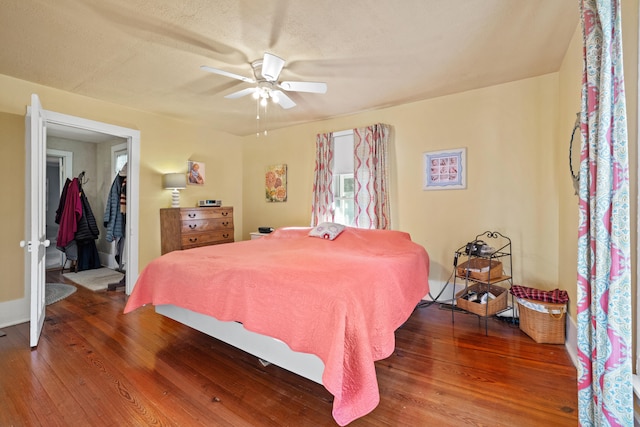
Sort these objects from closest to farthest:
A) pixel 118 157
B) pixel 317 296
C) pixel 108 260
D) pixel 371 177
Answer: pixel 317 296 → pixel 371 177 → pixel 118 157 → pixel 108 260

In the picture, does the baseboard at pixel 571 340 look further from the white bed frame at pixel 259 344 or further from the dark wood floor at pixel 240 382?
the white bed frame at pixel 259 344

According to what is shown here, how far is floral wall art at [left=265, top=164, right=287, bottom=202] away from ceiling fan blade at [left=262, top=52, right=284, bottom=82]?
2338 mm

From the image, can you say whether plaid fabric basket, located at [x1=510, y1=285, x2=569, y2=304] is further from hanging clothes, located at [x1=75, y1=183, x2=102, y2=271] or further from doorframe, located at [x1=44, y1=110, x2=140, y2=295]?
hanging clothes, located at [x1=75, y1=183, x2=102, y2=271]

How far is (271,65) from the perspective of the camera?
7.42 feet

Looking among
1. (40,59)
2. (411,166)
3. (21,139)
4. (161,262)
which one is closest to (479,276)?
(411,166)

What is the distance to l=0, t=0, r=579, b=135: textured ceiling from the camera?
6.09 feet

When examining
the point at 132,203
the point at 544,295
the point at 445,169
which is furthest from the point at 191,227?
the point at 544,295

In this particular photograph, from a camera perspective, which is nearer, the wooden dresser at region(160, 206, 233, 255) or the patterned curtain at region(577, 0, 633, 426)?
the patterned curtain at region(577, 0, 633, 426)

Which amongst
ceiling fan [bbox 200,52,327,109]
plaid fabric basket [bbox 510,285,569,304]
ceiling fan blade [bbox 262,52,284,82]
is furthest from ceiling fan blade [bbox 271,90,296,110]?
plaid fabric basket [bbox 510,285,569,304]

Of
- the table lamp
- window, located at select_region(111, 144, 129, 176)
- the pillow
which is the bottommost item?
the pillow

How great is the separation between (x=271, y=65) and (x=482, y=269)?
8.68ft

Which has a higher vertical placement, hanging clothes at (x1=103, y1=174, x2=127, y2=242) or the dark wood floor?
hanging clothes at (x1=103, y1=174, x2=127, y2=242)

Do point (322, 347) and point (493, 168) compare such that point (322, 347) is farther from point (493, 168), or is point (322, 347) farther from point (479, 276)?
point (493, 168)

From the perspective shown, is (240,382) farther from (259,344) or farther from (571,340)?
(571,340)
